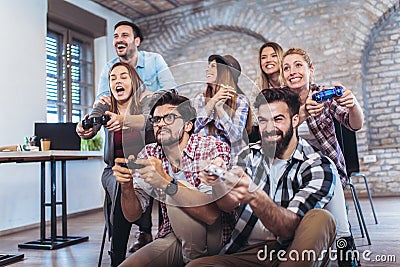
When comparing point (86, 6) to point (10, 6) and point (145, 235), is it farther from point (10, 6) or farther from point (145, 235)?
point (145, 235)

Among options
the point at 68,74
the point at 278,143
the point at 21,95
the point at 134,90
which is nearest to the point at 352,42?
the point at 68,74

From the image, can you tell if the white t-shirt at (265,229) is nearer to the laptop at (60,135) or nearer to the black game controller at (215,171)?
the black game controller at (215,171)

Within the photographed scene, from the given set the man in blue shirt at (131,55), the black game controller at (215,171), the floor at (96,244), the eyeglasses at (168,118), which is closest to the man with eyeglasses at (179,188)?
the eyeglasses at (168,118)

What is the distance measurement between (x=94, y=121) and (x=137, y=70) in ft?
2.53

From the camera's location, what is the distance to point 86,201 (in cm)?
499

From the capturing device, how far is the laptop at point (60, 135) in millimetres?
3684

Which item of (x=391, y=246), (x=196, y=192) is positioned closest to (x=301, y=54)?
(x=196, y=192)

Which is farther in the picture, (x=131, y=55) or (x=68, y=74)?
(x=68, y=74)

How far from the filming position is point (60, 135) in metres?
3.71

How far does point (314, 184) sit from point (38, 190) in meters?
3.53

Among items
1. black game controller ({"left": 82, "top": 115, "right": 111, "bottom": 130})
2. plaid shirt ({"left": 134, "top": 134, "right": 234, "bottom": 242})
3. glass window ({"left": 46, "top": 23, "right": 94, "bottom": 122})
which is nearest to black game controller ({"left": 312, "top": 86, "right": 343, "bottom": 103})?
plaid shirt ({"left": 134, "top": 134, "right": 234, "bottom": 242})

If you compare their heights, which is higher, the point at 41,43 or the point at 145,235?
the point at 41,43

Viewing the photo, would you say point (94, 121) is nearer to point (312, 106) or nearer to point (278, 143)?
point (278, 143)

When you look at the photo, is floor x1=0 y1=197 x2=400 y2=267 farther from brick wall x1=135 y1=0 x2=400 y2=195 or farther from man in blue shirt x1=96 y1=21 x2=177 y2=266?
brick wall x1=135 y1=0 x2=400 y2=195
